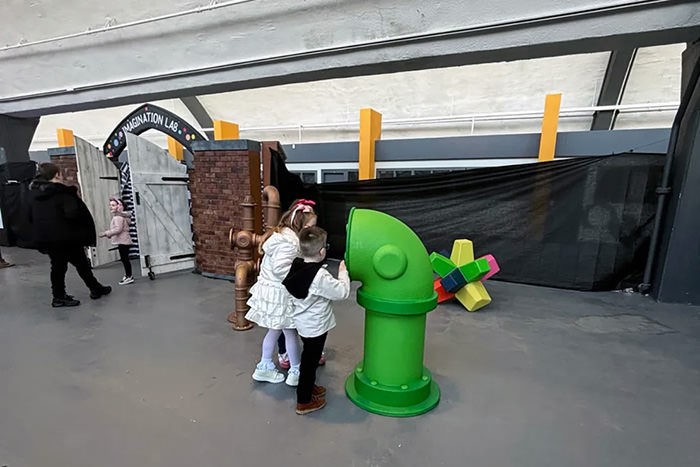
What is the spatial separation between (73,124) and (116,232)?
32.3 feet

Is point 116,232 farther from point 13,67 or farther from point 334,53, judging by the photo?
point 13,67

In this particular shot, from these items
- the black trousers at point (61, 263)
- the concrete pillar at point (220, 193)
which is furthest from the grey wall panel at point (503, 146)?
the black trousers at point (61, 263)

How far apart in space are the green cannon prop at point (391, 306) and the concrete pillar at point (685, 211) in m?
3.55

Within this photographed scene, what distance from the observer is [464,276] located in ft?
11.7

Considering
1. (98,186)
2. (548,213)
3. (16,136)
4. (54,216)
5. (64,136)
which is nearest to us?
(54,216)

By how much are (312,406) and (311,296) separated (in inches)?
26.6

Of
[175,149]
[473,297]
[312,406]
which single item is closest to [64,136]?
[175,149]

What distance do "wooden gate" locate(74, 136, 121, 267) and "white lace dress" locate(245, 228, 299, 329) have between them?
4172mm

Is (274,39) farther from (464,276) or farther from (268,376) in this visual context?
(268,376)

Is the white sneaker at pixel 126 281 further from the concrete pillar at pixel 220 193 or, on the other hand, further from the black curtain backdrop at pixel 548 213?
the black curtain backdrop at pixel 548 213

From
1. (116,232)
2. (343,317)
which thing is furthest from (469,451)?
(116,232)

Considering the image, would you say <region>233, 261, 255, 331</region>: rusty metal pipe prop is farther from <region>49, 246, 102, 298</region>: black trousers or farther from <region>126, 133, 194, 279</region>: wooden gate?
<region>126, 133, 194, 279</region>: wooden gate

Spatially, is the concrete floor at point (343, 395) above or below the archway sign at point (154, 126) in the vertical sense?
below

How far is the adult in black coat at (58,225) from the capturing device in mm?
3412
